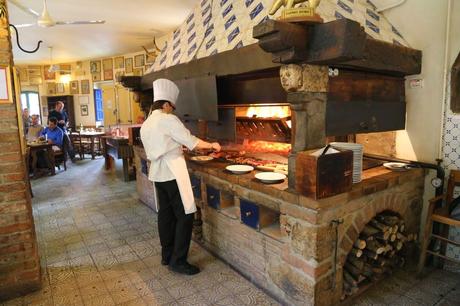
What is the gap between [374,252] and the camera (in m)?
2.50

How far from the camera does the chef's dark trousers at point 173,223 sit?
2.85 m

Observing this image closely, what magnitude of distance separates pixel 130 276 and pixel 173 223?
22.9 inches

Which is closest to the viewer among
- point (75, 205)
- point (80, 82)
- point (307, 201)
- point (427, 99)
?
point (307, 201)

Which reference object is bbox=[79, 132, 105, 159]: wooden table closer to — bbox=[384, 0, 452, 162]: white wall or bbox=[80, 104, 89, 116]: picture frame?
bbox=[80, 104, 89, 116]: picture frame

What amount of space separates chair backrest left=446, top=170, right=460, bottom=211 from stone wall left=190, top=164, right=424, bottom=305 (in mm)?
222

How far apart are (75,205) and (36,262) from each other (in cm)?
246

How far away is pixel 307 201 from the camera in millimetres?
2086

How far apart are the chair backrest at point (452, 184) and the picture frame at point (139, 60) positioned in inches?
320

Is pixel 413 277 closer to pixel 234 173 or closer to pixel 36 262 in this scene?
pixel 234 173

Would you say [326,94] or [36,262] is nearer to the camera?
[326,94]

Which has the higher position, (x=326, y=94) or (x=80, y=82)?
(x=80, y=82)

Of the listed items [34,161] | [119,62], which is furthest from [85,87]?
→ [34,161]

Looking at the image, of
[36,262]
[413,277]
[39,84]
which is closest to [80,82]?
[39,84]

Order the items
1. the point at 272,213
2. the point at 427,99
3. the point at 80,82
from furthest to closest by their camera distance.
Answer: the point at 80,82, the point at 427,99, the point at 272,213
